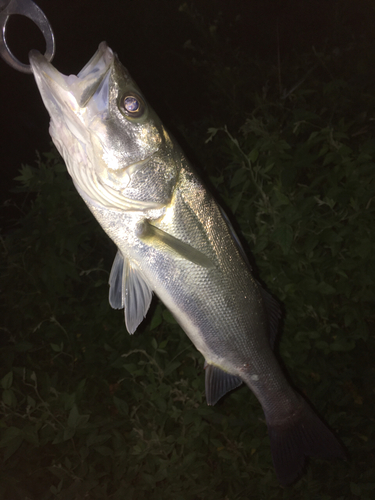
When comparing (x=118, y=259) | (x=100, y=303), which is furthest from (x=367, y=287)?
(x=100, y=303)

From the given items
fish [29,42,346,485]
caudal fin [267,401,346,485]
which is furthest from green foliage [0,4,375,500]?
fish [29,42,346,485]

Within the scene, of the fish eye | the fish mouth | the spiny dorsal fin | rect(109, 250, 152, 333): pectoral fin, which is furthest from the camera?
the spiny dorsal fin

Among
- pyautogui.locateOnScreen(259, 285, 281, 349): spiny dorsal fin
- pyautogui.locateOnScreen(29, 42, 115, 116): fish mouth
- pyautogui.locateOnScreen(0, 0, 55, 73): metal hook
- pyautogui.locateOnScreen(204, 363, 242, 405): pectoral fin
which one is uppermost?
pyautogui.locateOnScreen(0, 0, 55, 73): metal hook

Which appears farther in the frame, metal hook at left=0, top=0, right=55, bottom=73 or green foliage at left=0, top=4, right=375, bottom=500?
green foliage at left=0, top=4, right=375, bottom=500

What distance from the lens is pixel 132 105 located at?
1.22m

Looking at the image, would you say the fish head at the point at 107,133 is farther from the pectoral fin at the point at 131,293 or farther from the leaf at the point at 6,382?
the leaf at the point at 6,382

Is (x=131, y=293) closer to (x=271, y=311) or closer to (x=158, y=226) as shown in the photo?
(x=158, y=226)

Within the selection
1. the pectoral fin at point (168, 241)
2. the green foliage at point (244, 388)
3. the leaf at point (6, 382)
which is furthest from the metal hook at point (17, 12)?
the leaf at point (6, 382)

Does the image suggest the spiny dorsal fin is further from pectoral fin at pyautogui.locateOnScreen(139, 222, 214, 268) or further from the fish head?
the fish head

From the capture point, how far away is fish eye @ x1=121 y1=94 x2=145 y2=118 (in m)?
1.20

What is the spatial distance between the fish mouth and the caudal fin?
5.40ft

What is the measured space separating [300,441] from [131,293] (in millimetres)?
1124

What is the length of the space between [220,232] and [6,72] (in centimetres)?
848

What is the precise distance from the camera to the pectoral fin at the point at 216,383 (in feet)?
4.82
